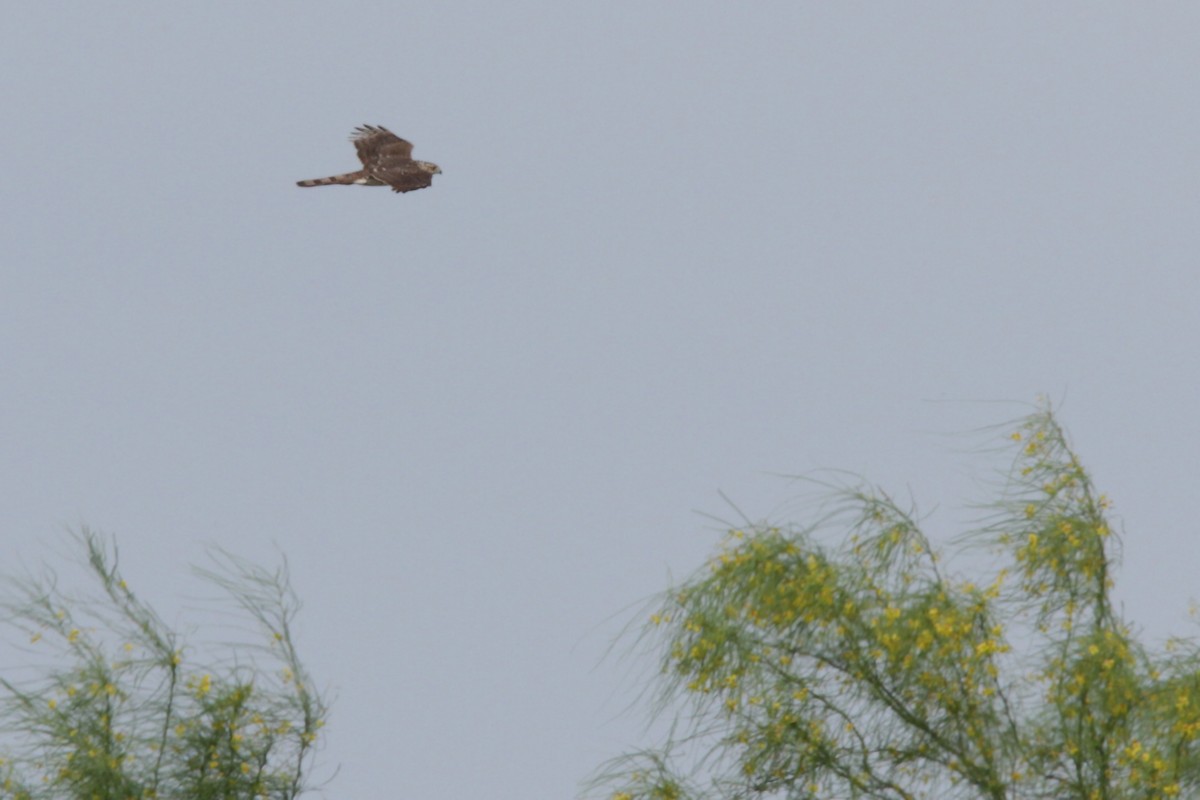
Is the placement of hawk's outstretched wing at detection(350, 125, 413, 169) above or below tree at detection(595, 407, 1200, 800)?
above

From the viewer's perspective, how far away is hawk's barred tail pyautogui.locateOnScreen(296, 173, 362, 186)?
671 inches

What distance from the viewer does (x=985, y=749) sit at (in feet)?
43.7

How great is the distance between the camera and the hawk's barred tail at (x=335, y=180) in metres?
17.0

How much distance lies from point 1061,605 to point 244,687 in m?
6.37

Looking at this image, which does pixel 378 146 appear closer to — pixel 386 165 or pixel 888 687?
pixel 386 165

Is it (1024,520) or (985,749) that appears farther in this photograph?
(1024,520)

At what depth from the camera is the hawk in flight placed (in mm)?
16906

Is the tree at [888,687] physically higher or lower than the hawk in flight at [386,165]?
lower

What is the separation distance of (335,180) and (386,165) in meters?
0.60

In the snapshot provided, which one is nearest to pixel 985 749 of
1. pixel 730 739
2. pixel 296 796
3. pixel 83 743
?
pixel 730 739

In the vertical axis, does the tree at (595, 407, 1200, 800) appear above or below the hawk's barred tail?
below

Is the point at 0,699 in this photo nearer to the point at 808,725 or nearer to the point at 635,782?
the point at 635,782

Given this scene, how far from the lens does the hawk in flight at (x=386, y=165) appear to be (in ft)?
55.5

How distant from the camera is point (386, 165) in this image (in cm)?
1698
